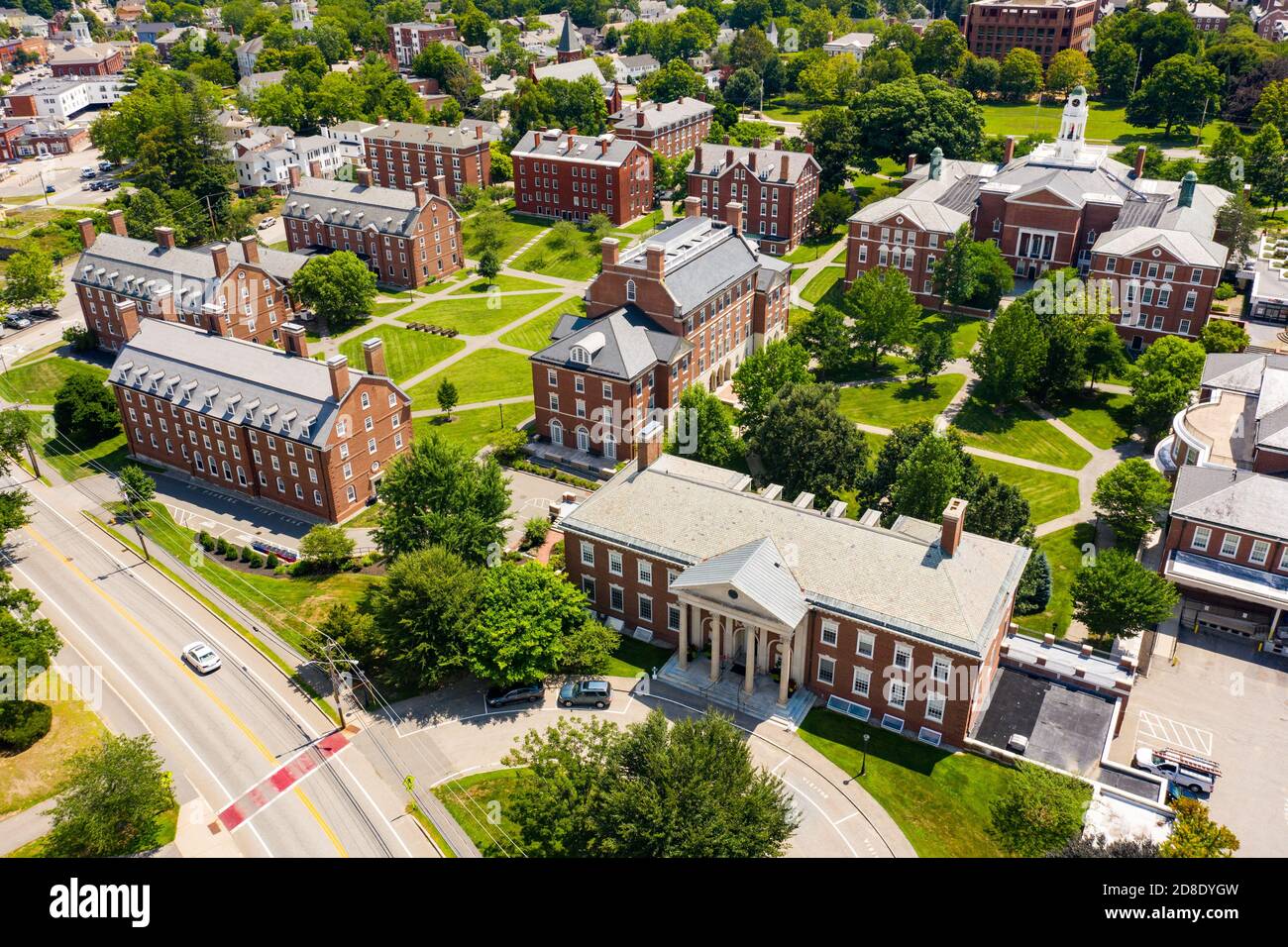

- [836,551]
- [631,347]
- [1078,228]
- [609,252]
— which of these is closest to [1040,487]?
[836,551]

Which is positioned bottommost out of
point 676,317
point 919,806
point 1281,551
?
point 919,806

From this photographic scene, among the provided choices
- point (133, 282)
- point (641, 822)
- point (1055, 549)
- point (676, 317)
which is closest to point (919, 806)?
point (641, 822)

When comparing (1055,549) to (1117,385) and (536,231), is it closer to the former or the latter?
(1117,385)

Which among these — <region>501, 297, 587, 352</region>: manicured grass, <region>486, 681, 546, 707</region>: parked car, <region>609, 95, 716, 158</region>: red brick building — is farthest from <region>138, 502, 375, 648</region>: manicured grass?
<region>609, 95, 716, 158</region>: red brick building

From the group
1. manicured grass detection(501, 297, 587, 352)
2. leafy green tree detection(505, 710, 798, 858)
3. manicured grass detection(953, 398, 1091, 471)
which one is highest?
leafy green tree detection(505, 710, 798, 858)

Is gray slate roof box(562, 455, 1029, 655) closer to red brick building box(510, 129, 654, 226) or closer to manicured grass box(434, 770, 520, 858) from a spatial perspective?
manicured grass box(434, 770, 520, 858)

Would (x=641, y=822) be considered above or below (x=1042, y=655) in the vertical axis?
above
